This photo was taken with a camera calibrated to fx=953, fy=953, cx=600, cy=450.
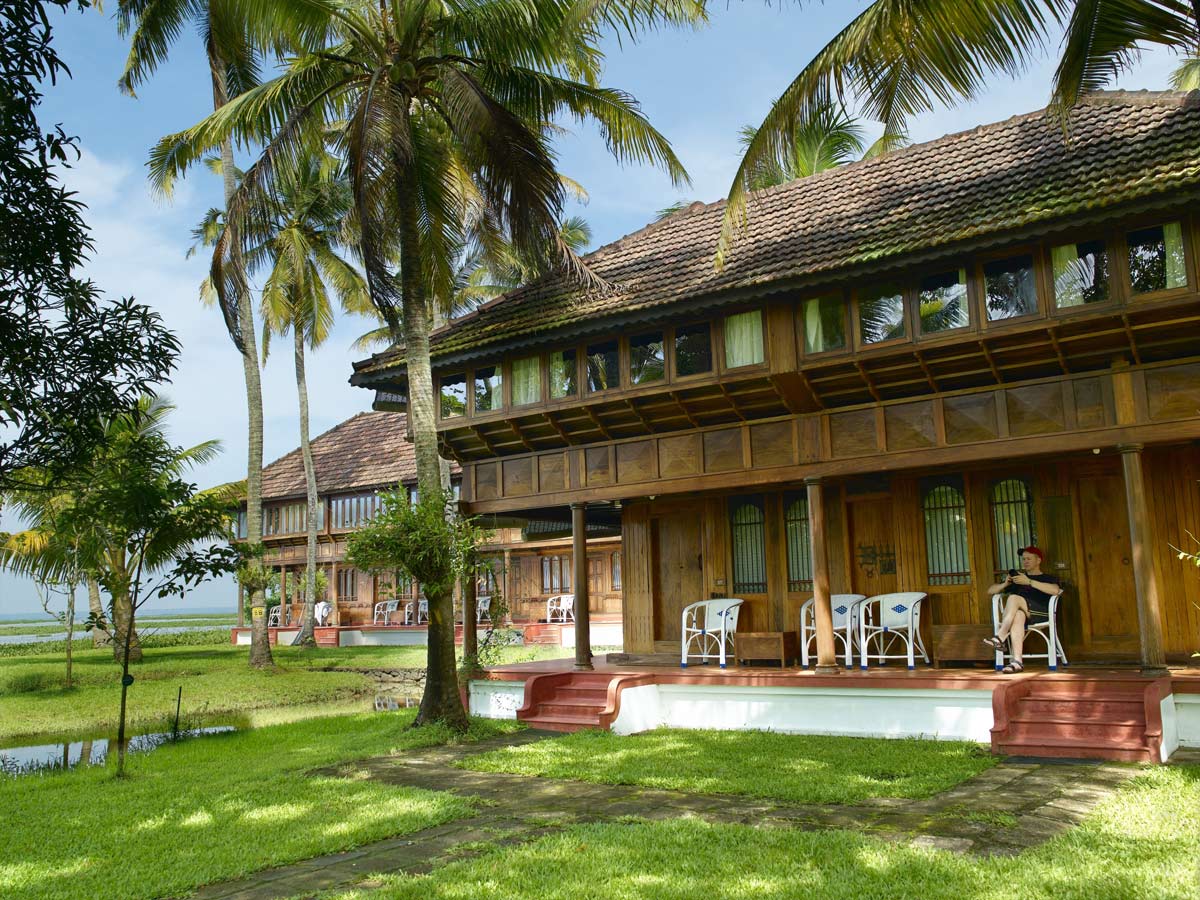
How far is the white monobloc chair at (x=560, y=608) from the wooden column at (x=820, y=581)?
18280 millimetres

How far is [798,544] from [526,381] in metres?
4.66

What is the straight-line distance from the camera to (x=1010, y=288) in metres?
10.6

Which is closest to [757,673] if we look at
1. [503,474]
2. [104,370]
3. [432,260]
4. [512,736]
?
[512,736]

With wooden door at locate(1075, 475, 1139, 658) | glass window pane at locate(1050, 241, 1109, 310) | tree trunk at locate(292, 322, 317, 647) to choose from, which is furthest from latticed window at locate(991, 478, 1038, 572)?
tree trunk at locate(292, 322, 317, 647)

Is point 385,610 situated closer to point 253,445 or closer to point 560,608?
point 560,608

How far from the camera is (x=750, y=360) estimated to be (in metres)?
12.1

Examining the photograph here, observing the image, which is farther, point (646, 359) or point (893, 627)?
point (646, 359)

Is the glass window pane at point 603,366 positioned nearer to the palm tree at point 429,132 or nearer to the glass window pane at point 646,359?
the glass window pane at point 646,359

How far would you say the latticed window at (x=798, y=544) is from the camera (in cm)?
1386

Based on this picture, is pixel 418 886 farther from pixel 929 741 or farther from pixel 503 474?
pixel 503 474

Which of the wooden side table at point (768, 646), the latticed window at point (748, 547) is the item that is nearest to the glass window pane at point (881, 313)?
the latticed window at point (748, 547)

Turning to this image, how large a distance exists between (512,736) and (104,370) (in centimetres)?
668

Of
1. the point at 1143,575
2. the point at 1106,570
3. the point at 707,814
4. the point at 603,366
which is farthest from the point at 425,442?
the point at 1106,570

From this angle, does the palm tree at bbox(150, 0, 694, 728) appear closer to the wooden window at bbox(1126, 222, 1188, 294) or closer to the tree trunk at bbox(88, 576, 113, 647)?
the wooden window at bbox(1126, 222, 1188, 294)
